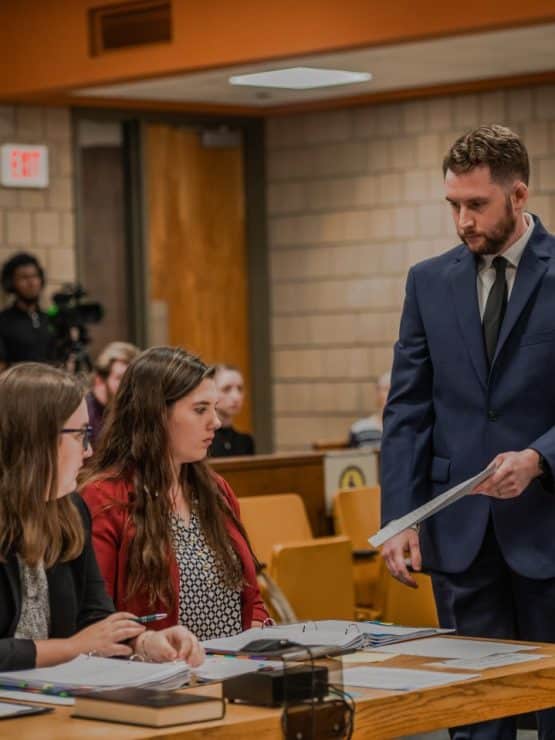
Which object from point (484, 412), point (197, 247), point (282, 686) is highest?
point (197, 247)

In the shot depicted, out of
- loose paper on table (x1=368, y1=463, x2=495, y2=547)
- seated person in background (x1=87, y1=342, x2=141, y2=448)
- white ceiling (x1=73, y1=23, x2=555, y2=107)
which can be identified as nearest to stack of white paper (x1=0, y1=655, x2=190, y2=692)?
loose paper on table (x1=368, y1=463, x2=495, y2=547)

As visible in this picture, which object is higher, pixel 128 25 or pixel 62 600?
pixel 128 25

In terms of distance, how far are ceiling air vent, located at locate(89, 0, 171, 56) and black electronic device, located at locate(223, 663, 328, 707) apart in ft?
22.9

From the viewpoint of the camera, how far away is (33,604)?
10.2 feet

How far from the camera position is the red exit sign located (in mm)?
10125

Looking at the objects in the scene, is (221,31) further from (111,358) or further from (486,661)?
(486,661)

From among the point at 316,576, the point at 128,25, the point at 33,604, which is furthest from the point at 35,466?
the point at 128,25

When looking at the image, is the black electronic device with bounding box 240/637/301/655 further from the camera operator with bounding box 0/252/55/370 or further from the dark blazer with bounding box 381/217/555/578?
the camera operator with bounding box 0/252/55/370

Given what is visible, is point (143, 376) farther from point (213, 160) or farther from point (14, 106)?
point (213, 160)

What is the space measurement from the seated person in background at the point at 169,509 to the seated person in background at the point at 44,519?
1.59 ft

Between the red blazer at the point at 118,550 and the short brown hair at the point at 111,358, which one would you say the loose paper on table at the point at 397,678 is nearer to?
the red blazer at the point at 118,550

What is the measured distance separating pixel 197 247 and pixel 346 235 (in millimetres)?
1050

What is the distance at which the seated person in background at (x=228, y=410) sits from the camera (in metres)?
8.41

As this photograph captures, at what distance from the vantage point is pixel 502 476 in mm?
3320
